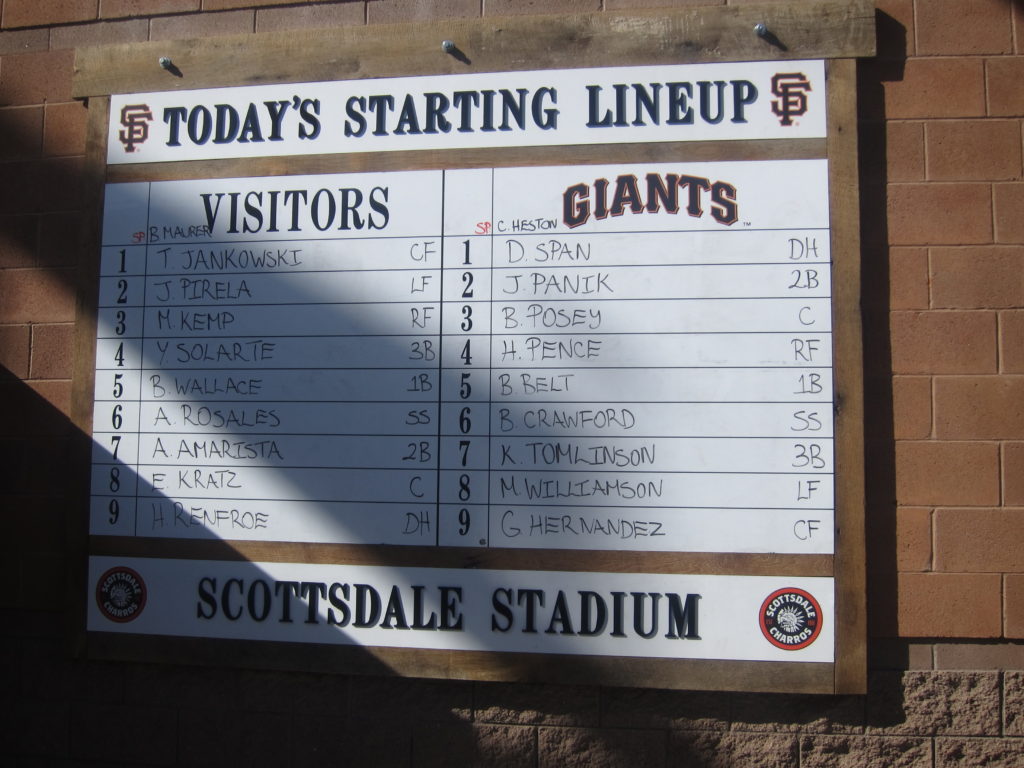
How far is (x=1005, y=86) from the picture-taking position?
3.22m

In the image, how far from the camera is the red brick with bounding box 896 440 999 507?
3.09m

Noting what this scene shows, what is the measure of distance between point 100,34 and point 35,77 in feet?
1.19

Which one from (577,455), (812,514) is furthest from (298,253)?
(812,514)

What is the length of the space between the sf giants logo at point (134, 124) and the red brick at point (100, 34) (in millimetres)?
358

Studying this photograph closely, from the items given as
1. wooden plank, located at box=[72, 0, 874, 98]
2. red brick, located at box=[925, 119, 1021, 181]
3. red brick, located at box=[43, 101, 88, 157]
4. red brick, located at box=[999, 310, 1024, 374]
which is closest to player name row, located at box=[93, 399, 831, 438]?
red brick, located at box=[999, 310, 1024, 374]

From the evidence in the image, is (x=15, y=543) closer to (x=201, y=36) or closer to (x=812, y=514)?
→ (x=201, y=36)

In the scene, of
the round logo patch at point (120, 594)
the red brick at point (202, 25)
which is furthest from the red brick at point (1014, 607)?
the red brick at point (202, 25)

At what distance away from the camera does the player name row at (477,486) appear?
309 cm

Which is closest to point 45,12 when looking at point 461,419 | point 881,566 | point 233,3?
point 233,3

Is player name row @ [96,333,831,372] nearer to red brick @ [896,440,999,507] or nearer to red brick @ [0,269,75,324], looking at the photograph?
red brick @ [0,269,75,324]

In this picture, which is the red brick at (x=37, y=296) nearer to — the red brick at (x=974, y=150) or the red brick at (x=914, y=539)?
the red brick at (x=914, y=539)

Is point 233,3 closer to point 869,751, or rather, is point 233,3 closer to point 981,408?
point 981,408

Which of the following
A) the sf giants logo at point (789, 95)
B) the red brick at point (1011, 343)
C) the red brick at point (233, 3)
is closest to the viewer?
the red brick at point (1011, 343)

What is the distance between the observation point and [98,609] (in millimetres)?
3395
